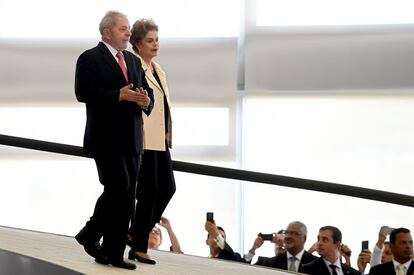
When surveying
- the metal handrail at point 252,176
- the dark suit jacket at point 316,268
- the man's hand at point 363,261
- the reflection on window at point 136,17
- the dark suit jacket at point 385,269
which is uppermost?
the reflection on window at point 136,17

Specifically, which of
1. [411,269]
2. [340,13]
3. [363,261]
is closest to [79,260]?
[411,269]

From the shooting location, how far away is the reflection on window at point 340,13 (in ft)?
32.6

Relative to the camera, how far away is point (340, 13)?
1002 centimetres

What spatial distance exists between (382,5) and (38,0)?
416 cm

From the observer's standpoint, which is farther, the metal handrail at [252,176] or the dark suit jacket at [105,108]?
the metal handrail at [252,176]

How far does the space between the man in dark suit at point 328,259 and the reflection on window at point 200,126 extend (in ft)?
12.9

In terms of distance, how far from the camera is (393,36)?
977cm

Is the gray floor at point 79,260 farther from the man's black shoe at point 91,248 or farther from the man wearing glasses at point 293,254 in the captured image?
the man wearing glasses at point 293,254

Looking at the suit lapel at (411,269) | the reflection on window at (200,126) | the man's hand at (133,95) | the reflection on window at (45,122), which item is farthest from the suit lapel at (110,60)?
the reflection on window at (45,122)

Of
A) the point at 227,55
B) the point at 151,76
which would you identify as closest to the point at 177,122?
the point at 227,55

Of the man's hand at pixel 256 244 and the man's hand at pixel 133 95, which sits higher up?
the man's hand at pixel 133 95

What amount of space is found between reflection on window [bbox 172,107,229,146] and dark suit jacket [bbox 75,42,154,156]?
6.23m

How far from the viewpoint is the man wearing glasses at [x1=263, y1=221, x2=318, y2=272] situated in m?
6.02

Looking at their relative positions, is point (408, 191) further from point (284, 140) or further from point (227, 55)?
point (227, 55)
